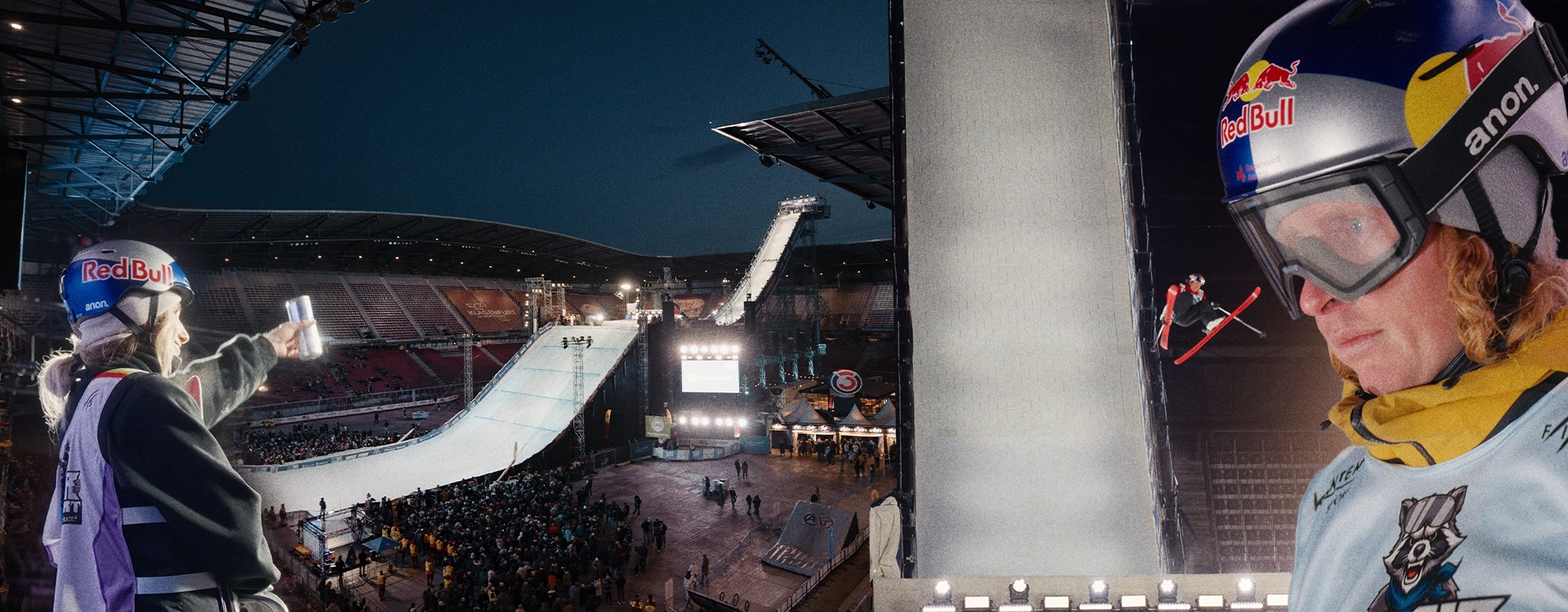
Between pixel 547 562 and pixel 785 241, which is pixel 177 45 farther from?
pixel 785 241

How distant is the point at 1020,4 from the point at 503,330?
38420mm

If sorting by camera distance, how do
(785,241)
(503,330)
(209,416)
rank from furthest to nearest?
(503,330) → (785,241) → (209,416)

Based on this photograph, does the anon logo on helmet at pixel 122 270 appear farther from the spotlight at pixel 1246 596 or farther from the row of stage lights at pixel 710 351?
the row of stage lights at pixel 710 351

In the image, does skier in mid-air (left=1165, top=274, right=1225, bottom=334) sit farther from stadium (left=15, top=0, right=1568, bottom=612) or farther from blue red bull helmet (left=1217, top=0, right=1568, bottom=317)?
blue red bull helmet (left=1217, top=0, right=1568, bottom=317)

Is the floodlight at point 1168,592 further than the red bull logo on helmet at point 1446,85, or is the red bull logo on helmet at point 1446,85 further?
the floodlight at point 1168,592

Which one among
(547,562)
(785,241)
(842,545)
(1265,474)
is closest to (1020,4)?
(1265,474)

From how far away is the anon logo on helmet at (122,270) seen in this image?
6.40ft

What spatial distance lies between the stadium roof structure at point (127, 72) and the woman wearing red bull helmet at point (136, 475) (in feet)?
20.9

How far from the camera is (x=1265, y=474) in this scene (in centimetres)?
953

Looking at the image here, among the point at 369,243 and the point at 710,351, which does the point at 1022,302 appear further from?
the point at 369,243

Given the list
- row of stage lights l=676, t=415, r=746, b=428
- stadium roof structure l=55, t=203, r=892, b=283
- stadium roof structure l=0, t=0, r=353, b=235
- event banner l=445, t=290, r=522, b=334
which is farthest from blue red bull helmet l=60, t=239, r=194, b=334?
event banner l=445, t=290, r=522, b=334

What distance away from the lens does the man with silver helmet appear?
96 centimetres

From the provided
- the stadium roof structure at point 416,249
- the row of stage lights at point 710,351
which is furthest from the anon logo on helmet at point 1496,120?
the stadium roof structure at point 416,249

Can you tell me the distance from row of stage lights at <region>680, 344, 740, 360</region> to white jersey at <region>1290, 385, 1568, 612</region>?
20.6 m
